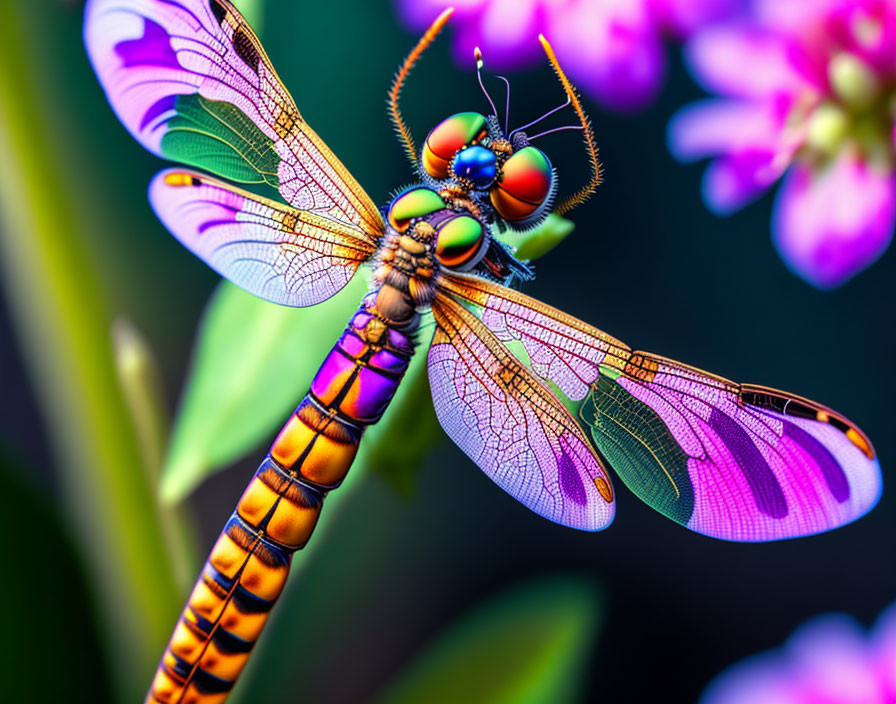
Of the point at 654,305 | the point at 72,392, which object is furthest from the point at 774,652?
the point at 72,392

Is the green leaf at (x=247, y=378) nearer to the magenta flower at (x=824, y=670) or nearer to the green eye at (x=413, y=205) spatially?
the green eye at (x=413, y=205)

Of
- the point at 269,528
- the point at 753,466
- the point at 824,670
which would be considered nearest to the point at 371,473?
the point at 269,528

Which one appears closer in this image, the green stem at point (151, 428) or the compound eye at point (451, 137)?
the compound eye at point (451, 137)

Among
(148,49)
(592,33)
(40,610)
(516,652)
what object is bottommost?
(40,610)

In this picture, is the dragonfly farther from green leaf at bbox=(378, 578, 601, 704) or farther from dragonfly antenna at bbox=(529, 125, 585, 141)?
green leaf at bbox=(378, 578, 601, 704)

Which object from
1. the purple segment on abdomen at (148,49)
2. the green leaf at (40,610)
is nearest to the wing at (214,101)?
the purple segment on abdomen at (148,49)

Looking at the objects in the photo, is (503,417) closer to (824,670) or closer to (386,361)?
(386,361)

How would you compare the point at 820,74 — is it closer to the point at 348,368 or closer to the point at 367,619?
the point at 348,368
